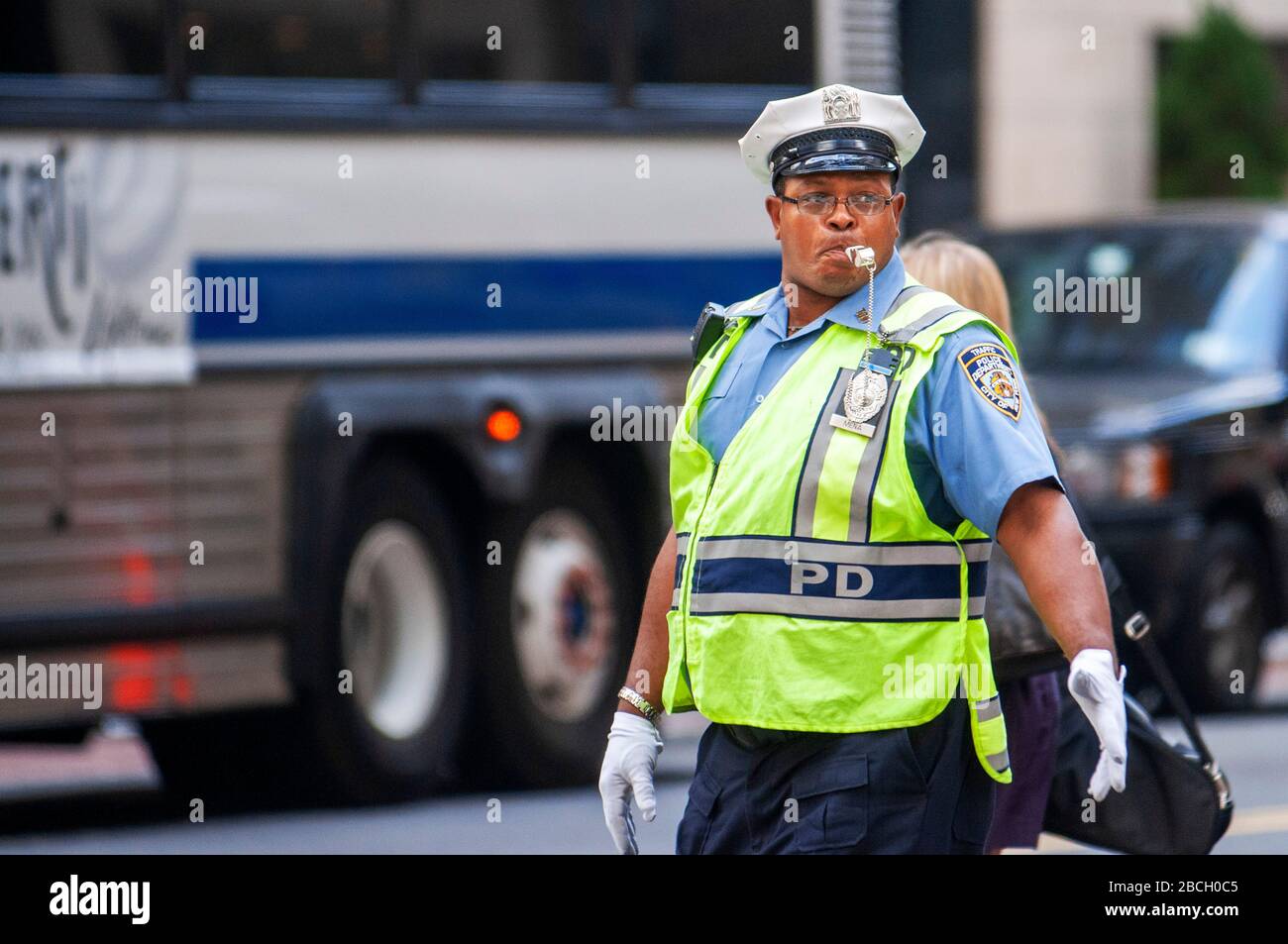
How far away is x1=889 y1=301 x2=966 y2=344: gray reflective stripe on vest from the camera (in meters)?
4.28

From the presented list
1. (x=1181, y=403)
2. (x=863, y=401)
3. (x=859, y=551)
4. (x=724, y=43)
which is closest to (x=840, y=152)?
(x=863, y=401)

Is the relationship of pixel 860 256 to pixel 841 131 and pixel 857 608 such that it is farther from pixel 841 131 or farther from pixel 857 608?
pixel 857 608

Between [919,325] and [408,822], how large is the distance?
5.19 m

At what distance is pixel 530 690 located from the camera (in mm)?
9922

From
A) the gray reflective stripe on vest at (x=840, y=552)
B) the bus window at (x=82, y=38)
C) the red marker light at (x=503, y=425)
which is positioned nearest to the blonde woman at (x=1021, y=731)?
the gray reflective stripe on vest at (x=840, y=552)

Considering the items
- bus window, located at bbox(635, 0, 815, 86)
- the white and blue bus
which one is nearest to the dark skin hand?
the white and blue bus

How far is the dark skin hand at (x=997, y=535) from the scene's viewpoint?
4.09 metres

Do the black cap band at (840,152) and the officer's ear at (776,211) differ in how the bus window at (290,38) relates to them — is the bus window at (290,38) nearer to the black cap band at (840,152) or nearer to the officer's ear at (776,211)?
the officer's ear at (776,211)

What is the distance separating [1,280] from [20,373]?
Result: 0.29m

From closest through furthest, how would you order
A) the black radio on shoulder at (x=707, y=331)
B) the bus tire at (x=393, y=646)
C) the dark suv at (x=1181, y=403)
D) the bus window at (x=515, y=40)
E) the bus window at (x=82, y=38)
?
the black radio on shoulder at (x=707, y=331), the bus window at (x=82, y=38), the bus tire at (x=393, y=646), the bus window at (x=515, y=40), the dark suv at (x=1181, y=403)

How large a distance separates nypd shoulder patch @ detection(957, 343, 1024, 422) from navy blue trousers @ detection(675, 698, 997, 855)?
17.7 inches

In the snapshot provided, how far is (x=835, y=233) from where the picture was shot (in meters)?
4.34
